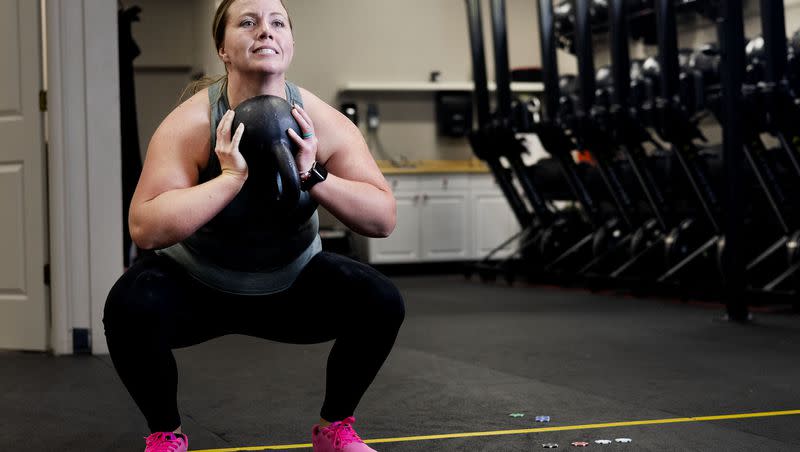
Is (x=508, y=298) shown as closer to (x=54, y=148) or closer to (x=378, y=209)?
(x=54, y=148)

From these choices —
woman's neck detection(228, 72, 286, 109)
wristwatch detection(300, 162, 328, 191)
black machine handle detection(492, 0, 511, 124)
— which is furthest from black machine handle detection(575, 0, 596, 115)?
wristwatch detection(300, 162, 328, 191)

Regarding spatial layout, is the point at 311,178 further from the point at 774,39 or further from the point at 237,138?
the point at 774,39

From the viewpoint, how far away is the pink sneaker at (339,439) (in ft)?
6.92

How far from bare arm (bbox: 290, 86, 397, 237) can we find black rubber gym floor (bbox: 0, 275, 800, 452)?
2.16 feet

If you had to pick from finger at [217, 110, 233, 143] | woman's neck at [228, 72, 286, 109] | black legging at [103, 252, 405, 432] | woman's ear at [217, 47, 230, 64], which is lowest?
black legging at [103, 252, 405, 432]

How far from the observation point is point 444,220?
931cm

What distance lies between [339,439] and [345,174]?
1.69 feet

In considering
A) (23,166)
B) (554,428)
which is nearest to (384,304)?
(554,428)

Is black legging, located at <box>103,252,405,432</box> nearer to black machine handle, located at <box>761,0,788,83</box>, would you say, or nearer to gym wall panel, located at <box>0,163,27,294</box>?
gym wall panel, located at <box>0,163,27,294</box>

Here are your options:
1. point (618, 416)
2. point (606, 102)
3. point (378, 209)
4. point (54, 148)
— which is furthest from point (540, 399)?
point (606, 102)

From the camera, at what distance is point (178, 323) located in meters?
2.00

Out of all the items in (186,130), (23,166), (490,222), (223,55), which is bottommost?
(490,222)

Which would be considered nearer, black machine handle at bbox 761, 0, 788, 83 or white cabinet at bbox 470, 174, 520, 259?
black machine handle at bbox 761, 0, 788, 83

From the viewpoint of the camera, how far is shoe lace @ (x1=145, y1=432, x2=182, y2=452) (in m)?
2.00
